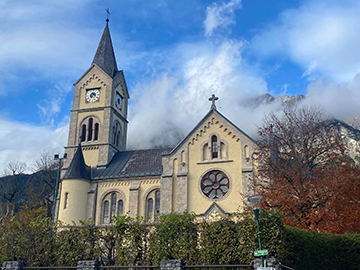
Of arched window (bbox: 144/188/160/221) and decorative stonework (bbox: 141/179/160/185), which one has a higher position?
decorative stonework (bbox: 141/179/160/185)

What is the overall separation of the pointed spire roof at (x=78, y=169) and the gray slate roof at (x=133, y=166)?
1.23 meters

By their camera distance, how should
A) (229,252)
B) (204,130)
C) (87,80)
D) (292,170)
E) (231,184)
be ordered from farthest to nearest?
(87,80) < (204,130) < (231,184) < (292,170) < (229,252)

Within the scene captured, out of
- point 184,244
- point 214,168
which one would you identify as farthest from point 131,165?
point 184,244

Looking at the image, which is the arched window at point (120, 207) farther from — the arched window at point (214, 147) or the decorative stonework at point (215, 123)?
the arched window at point (214, 147)

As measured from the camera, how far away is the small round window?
33.4 metres

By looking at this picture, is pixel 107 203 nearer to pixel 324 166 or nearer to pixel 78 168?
pixel 78 168

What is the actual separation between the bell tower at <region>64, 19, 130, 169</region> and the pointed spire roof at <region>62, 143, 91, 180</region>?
2.75 metres

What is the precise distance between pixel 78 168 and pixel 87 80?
1372 cm

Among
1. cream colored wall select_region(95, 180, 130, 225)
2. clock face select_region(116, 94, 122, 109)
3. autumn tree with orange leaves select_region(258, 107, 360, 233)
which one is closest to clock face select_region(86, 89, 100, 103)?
clock face select_region(116, 94, 122, 109)

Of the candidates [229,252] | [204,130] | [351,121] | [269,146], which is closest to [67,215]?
[204,130]

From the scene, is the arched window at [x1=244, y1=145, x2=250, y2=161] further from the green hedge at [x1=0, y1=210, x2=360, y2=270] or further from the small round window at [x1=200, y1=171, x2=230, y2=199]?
the green hedge at [x1=0, y1=210, x2=360, y2=270]

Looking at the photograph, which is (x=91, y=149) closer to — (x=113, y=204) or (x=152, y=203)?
(x=113, y=204)

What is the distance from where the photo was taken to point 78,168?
1571 inches

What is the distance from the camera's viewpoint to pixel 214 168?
112ft
